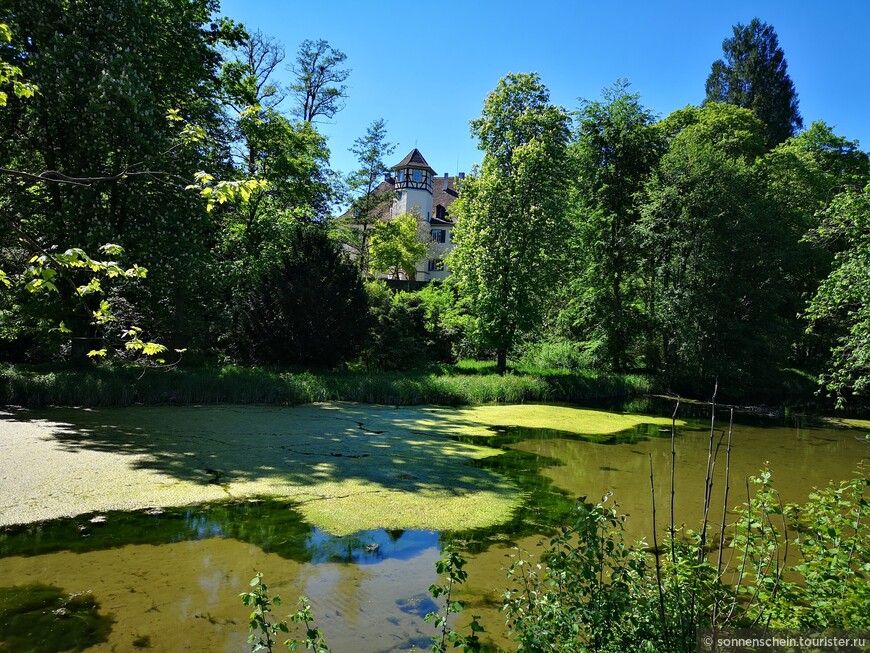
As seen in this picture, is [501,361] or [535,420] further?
[501,361]

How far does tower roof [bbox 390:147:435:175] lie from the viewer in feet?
150

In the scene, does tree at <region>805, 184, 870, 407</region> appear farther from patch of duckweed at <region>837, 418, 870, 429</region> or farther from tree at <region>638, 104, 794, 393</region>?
tree at <region>638, 104, 794, 393</region>

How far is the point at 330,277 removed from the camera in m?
14.2

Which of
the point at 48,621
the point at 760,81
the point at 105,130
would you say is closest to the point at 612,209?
the point at 105,130

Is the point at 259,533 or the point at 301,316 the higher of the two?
the point at 301,316

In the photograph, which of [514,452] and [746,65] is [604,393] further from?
[746,65]

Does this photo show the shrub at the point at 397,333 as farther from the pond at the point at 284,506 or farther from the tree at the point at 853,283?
the tree at the point at 853,283

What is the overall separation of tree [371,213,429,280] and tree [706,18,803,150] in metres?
20.7

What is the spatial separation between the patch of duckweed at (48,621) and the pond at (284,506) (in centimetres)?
1

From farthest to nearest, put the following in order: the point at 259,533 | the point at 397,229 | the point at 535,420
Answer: the point at 397,229
the point at 535,420
the point at 259,533

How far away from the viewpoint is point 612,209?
19.8m

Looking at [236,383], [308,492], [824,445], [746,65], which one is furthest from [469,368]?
[746,65]

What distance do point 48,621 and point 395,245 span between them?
26.0 metres

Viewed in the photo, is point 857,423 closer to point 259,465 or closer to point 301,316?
point 301,316
